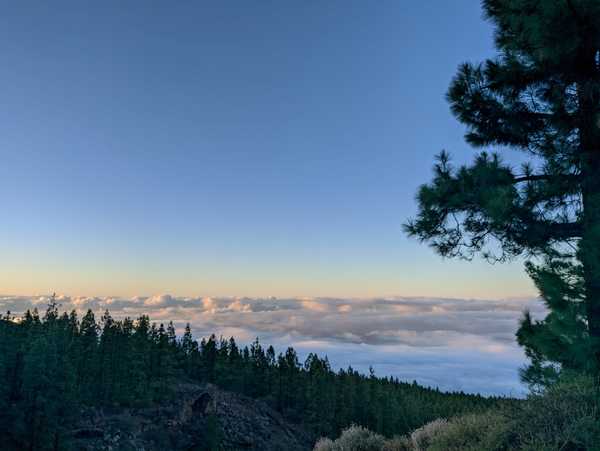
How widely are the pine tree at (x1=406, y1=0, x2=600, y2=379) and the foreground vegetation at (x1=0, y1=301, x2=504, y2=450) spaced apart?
16.3 ft

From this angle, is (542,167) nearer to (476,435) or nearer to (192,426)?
(476,435)

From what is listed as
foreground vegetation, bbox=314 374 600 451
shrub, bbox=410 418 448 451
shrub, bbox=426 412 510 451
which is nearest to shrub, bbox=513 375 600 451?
foreground vegetation, bbox=314 374 600 451

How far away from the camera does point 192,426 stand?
6944 centimetres

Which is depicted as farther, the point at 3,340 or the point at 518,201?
the point at 3,340

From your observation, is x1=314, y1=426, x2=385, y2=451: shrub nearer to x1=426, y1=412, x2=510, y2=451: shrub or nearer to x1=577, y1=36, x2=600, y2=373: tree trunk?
x1=426, y1=412, x2=510, y2=451: shrub

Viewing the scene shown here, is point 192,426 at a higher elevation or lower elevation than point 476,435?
lower

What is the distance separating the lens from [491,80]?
15031 millimetres

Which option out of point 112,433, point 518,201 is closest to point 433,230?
point 518,201

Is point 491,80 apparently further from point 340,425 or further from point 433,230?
point 340,425

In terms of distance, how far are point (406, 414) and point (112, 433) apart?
59557 mm

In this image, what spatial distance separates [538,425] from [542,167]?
28.7 feet

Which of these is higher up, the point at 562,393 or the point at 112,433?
the point at 562,393

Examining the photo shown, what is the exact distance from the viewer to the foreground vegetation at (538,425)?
7023 mm

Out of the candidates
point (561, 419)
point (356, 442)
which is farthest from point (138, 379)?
point (561, 419)
